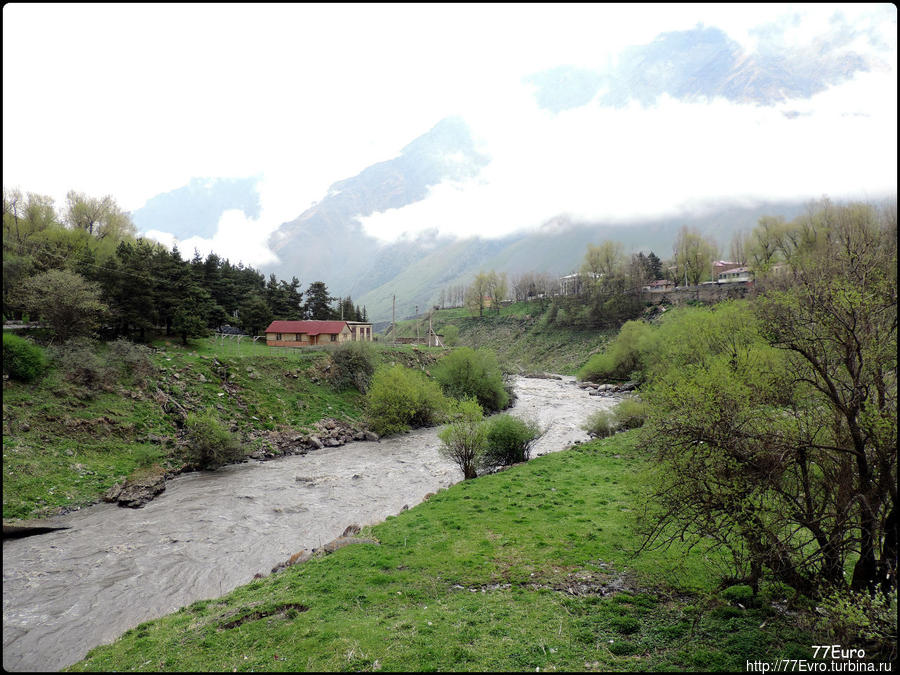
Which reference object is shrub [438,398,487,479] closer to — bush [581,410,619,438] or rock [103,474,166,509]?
bush [581,410,619,438]

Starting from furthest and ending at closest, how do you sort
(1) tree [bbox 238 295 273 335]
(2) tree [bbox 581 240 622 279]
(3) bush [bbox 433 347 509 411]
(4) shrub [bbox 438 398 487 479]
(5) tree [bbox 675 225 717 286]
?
(2) tree [bbox 581 240 622 279]
(5) tree [bbox 675 225 717 286]
(1) tree [bbox 238 295 273 335]
(3) bush [bbox 433 347 509 411]
(4) shrub [bbox 438 398 487 479]

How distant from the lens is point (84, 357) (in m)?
30.6

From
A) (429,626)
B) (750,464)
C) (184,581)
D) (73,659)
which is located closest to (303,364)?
(184,581)

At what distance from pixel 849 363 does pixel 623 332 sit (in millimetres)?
65720

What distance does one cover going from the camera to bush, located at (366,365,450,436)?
4119cm

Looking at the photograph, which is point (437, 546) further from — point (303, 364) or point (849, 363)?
point (303, 364)

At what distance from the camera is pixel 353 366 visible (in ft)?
171

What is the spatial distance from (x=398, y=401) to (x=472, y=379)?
484 inches

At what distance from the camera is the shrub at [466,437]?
26.4 m

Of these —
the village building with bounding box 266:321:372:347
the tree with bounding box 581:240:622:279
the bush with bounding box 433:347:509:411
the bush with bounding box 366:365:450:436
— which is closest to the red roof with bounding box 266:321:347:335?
the village building with bounding box 266:321:372:347

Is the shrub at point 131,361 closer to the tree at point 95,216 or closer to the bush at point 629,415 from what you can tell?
the tree at point 95,216

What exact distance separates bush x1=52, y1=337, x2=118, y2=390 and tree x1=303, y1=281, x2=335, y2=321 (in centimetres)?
4496

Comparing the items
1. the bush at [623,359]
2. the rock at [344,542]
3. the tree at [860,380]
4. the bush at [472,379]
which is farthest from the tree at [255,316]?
the tree at [860,380]

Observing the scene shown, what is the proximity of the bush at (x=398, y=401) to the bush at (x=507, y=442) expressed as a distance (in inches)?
425
